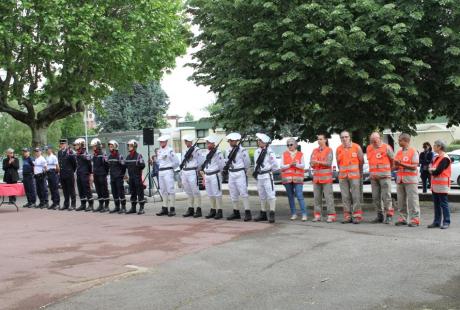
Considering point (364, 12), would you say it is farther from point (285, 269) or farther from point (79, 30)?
point (79, 30)

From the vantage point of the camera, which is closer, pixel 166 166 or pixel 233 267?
pixel 233 267

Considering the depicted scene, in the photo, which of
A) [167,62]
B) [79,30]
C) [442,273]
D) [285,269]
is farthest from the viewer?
[167,62]

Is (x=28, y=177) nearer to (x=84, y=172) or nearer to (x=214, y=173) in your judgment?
(x=84, y=172)

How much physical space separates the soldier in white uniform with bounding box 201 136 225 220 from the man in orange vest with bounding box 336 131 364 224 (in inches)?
116

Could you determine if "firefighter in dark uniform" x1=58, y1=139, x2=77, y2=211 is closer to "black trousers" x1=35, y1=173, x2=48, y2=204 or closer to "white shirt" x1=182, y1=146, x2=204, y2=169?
"black trousers" x1=35, y1=173, x2=48, y2=204

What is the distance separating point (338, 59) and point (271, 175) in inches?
116

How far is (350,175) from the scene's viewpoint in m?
11.8

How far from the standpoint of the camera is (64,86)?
25344 millimetres

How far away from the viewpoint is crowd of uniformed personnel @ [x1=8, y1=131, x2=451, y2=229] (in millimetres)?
10992

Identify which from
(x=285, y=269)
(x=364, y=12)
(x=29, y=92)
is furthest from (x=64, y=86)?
(x=285, y=269)

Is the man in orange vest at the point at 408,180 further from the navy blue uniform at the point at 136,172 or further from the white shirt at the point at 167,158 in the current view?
the navy blue uniform at the point at 136,172

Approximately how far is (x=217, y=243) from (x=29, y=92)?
1917 cm

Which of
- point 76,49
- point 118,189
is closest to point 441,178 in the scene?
point 118,189

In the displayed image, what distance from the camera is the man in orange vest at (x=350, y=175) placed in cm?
1179
